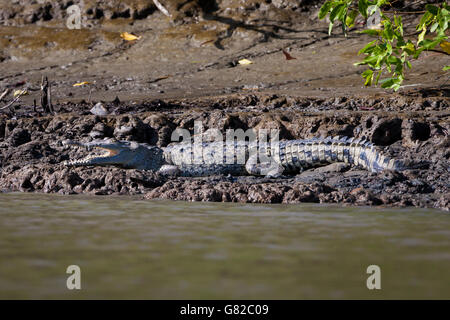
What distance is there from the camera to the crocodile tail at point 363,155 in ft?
17.9

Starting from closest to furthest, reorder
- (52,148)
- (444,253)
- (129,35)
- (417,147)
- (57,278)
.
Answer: (57,278) < (444,253) < (417,147) < (52,148) < (129,35)

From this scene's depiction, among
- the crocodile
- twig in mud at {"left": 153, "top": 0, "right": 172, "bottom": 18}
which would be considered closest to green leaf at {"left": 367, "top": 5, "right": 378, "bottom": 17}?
the crocodile

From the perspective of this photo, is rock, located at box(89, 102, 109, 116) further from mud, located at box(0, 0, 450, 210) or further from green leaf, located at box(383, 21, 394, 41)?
green leaf, located at box(383, 21, 394, 41)

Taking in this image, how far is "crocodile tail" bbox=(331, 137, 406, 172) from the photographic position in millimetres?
5457

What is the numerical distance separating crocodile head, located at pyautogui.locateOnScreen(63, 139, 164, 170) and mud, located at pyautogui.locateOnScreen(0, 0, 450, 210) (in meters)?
0.48

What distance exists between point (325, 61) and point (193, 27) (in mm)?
4546

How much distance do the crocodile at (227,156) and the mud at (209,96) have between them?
0.73 feet

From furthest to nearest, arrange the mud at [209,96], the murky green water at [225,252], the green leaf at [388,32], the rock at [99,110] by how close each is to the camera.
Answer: the rock at [99,110]
the mud at [209,96]
the green leaf at [388,32]
the murky green water at [225,252]

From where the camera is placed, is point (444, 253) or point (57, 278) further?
point (444, 253)

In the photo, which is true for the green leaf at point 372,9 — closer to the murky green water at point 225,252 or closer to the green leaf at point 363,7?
the green leaf at point 363,7

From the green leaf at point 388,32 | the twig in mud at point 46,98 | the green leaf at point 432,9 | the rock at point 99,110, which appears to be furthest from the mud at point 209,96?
the green leaf at point 432,9
